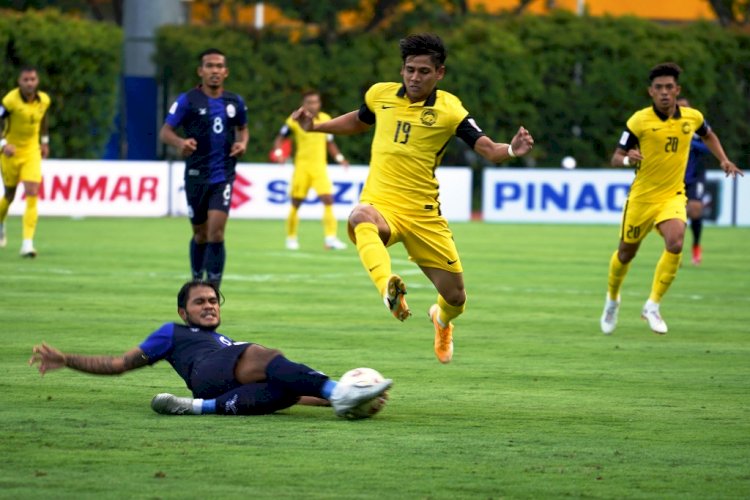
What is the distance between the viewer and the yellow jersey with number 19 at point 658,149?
13.9m

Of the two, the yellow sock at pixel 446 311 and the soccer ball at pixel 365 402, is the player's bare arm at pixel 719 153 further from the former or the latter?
the soccer ball at pixel 365 402

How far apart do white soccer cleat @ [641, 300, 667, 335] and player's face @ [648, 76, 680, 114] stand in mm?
1814

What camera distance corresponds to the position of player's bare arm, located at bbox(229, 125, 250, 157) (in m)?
14.7

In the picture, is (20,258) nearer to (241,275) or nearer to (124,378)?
(241,275)

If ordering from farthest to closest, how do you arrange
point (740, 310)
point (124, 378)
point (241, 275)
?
point (241, 275) → point (740, 310) → point (124, 378)

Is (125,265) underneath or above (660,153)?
underneath

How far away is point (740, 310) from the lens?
15.9 meters

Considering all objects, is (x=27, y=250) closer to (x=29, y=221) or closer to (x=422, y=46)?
(x=29, y=221)

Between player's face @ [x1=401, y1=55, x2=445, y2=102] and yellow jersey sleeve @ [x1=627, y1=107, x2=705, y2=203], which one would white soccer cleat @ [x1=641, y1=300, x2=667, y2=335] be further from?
player's face @ [x1=401, y1=55, x2=445, y2=102]

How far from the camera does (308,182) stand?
1003 inches

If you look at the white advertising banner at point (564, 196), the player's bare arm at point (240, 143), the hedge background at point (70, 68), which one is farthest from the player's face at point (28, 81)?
the white advertising banner at point (564, 196)

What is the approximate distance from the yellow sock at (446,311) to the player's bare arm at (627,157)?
3277 mm

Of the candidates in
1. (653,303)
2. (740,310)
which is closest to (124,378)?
(653,303)

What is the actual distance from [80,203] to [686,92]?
17.5 meters
